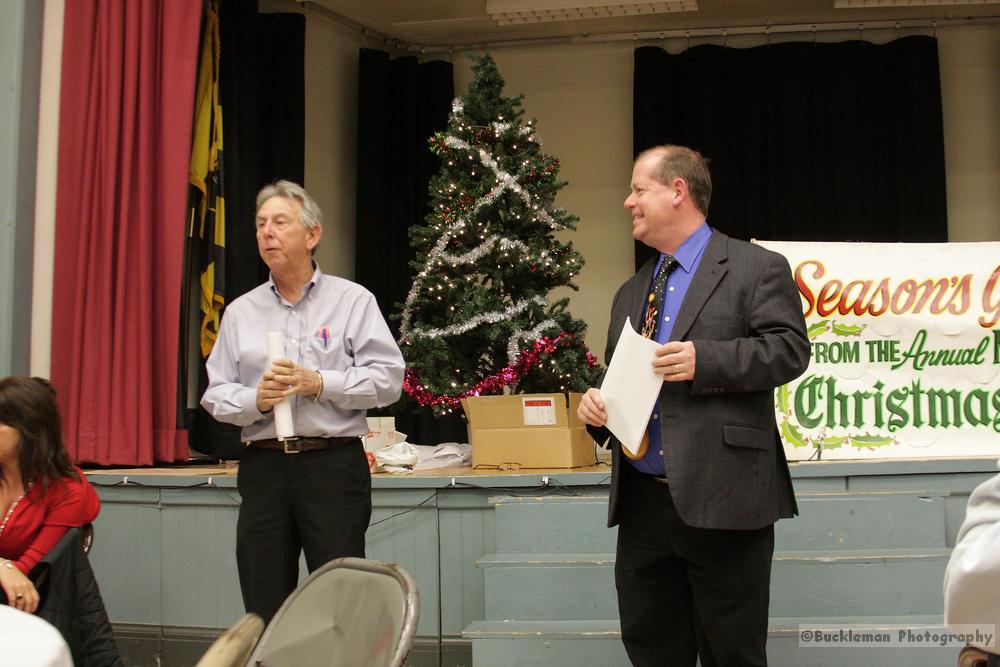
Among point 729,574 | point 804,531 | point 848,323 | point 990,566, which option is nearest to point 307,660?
point 729,574

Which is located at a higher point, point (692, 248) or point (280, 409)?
point (692, 248)

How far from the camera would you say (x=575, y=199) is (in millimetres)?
7559

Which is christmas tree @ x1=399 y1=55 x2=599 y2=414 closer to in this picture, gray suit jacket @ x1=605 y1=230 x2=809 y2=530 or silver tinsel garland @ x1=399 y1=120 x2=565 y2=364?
silver tinsel garland @ x1=399 y1=120 x2=565 y2=364

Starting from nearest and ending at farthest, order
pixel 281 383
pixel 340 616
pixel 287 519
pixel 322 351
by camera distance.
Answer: pixel 340 616 < pixel 281 383 < pixel 287 519 < pixel 322 351

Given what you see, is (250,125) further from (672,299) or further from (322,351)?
(672,299)

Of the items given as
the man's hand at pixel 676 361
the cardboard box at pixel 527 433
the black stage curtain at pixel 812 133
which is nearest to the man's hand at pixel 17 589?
the man's hand at pixel 676 361

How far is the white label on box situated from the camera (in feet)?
13.5

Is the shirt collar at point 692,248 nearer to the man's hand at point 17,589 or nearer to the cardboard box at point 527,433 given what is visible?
the cardboard box at point 527,433

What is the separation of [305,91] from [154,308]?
2760mm

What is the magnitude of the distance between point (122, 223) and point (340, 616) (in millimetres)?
3292

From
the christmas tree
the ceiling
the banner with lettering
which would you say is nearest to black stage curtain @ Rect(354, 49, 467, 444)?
the ceiling

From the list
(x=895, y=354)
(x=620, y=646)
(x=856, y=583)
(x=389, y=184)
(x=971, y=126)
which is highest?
(x=971, y=126)

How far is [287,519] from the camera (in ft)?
8.61

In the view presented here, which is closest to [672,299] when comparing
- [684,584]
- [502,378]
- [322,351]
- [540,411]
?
[684,584]
